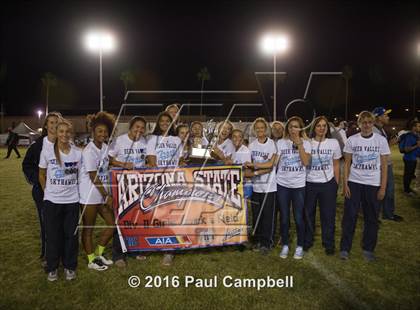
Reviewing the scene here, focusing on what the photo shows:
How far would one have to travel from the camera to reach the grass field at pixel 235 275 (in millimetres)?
3562

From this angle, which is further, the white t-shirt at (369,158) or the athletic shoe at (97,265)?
the white t-shirt at (369,158)

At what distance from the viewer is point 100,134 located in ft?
14.6

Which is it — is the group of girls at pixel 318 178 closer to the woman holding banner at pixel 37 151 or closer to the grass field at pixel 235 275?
the grass field at pixel 235 275

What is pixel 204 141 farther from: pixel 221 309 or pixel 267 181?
pixel 221 309

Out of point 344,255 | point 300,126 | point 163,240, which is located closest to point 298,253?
point 344,255

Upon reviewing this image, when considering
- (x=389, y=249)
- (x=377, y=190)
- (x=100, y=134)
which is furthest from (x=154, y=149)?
(x=389, y=249)

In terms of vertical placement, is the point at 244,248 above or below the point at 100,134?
below

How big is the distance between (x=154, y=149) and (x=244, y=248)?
2.19 m

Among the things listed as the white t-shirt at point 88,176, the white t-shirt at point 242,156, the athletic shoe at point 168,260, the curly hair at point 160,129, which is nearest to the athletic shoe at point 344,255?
the white t-shirt at point 242,156

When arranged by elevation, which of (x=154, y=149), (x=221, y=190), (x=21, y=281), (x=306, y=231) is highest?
(x=154, y=149)

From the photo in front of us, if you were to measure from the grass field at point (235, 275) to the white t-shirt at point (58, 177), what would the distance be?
1134 millimetres

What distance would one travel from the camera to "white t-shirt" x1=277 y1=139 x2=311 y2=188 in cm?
467

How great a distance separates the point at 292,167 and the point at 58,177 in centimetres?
325

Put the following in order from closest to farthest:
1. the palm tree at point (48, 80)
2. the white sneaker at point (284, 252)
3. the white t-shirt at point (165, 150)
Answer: the white sneaker at point (284, 252)
the white t-shirt at point (165, 150)
the palm tree at point (48, 80)
